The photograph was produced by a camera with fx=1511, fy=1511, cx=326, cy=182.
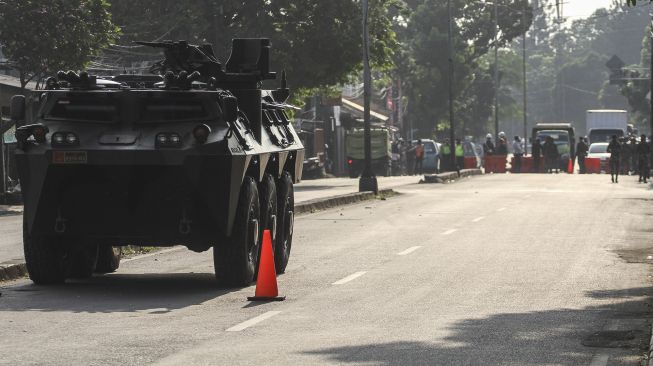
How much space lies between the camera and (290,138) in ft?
→ 64.1

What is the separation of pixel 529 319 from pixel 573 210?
20.2 m

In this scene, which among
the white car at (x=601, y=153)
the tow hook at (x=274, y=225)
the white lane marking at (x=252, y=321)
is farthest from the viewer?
the white car at (x=601, y=153)

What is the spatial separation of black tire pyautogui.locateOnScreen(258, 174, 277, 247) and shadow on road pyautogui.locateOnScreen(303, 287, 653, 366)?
14.3 ft

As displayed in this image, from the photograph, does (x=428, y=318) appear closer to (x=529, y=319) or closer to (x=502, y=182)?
(x=529, y=319)

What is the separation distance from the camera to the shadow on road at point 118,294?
14.0 meters

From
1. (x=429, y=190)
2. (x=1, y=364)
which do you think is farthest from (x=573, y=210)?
(x=1, y=364)

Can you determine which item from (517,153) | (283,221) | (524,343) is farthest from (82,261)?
(517,153)

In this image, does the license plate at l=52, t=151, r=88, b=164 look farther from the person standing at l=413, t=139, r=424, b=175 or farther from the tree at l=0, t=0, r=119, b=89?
the person standing at l=413, t=139, r=424, b=175

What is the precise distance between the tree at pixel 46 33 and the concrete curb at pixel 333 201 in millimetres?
7376

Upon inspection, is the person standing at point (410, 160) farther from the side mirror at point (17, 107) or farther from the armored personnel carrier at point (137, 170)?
the armored personnel carrier at point (137, 170)

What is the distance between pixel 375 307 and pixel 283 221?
4541 millimetres

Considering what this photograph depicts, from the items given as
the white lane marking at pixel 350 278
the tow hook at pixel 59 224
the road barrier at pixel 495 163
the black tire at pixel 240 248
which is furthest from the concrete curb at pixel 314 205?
the road barrier at pixel 495 163

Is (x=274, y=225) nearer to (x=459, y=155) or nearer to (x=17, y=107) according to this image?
(x=17, y=107)

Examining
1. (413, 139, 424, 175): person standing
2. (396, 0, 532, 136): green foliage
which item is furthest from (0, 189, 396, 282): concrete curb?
(396, 0, 532, 136): green foliage
